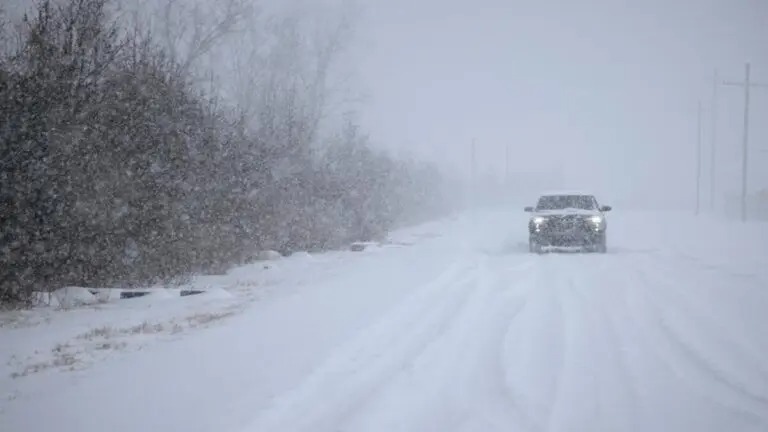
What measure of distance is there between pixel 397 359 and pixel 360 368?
52 cm

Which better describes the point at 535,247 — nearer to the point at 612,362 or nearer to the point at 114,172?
the point at 612,362

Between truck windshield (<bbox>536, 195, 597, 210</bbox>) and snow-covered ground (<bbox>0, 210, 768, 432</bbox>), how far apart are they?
25.4 ft

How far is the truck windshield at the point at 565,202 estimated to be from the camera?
17969mm

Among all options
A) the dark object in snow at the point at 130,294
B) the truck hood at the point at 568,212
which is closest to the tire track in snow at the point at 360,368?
the dark object in snow at the point at 130,294

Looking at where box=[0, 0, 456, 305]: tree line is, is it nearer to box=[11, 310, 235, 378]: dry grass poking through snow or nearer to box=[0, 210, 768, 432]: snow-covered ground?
box=[0, 210, 768, 432]: snow-covered ground

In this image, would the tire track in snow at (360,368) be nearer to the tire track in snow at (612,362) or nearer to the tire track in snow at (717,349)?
the tire track in snow at (612,362)

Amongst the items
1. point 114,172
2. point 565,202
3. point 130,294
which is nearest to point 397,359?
point 130,294

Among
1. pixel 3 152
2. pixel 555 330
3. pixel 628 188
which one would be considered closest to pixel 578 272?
pixel 555 330

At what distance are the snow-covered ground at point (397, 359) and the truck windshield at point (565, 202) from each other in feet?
25.4

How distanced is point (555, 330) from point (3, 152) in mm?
7901

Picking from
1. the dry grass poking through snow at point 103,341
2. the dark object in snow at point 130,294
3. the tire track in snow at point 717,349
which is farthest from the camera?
the dark object in snow at point 130,294

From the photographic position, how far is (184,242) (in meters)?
10.3

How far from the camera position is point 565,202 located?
60.4 ft

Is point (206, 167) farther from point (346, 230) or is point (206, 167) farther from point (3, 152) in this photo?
point (346, 230)
